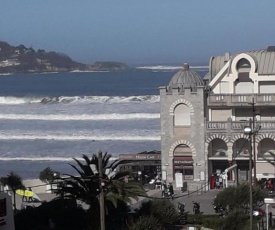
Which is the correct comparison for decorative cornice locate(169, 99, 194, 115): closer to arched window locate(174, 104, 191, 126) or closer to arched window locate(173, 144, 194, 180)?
arched window locate(174, 104, 191, 126)

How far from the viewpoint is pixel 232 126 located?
42406 millimetres

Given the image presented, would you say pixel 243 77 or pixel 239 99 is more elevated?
pixel 243 77

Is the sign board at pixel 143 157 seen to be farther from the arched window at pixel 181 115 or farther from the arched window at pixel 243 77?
the arched window at pixel 243 77

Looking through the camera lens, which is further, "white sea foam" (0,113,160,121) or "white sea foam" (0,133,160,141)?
"white sea foam" (0,113,160,121)

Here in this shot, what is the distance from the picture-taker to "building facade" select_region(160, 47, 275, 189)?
138 feet

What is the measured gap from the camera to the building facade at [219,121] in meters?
42.2

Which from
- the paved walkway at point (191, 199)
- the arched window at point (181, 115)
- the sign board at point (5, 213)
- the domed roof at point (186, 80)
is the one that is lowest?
the sign board at point (5, 213)

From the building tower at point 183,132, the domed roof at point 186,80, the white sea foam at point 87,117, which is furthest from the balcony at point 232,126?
the white sea foam at point 87,117

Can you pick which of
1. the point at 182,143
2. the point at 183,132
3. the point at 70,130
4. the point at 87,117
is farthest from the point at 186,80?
the point at 87,117

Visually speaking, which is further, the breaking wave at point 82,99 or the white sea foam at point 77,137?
→ the breaking wave at point 82,99

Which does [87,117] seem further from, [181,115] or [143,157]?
[181,115]

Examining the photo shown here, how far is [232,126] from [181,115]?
2227 mm

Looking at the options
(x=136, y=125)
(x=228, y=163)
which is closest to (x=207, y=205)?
(x=228, y=163)

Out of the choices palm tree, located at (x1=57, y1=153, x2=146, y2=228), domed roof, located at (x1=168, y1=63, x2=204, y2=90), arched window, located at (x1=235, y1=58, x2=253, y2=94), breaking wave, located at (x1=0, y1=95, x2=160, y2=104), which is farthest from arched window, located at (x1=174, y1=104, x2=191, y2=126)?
breaking wave, located at (x1=0, y1=95, x2=160, y2=104)
